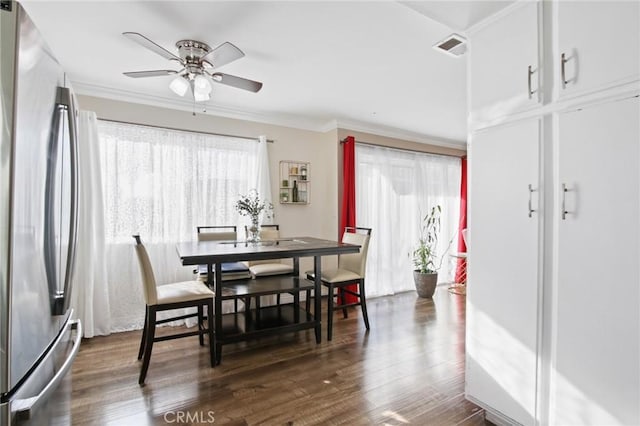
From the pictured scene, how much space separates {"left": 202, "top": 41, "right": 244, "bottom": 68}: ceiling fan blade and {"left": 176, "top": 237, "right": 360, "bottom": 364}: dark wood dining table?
1.38 metres

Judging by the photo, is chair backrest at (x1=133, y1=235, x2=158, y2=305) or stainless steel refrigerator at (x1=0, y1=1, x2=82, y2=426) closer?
stainless steel refrigerator at (x1=0, y1=1, x2=82, y2=426)

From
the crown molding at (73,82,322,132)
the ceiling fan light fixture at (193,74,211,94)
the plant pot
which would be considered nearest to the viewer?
the ceiling fan light fixture at (193,74,211,94)

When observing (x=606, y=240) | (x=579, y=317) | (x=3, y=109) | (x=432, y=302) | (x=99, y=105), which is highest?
(x=99, y=105)

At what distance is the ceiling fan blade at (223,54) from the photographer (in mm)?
1949

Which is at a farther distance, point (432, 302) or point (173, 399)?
point (432, 302)

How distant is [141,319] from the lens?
3346 mm

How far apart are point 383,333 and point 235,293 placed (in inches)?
61.4

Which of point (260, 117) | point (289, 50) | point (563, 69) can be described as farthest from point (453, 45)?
point (260, 117)

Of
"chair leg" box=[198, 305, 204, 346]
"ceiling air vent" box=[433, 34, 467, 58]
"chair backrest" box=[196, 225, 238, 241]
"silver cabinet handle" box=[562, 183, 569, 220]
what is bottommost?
"chair leg" box=[198, 305, 204, 346]

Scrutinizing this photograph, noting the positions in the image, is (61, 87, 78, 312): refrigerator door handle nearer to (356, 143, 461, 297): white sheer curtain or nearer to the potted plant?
(356, 143, 461, 297): white sheer curtain

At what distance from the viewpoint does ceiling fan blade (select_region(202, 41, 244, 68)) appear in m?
1.95

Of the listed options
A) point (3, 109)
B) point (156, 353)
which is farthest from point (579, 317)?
point (156, 353)

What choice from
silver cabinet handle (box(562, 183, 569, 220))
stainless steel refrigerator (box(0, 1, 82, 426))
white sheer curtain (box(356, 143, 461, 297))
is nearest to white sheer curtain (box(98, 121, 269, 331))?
white sheer curtain (box(356, 143, 461, 297))

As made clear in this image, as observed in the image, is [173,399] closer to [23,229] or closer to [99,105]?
[23,229]
